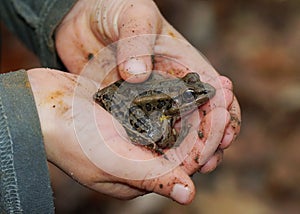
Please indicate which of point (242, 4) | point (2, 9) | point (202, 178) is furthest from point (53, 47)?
point (242, 4)

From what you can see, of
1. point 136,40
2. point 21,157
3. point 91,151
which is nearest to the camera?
point 21,157

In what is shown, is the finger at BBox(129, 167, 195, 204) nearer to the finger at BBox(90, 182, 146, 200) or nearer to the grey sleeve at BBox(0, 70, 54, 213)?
the finger at BBox(90, 182, 146, 200)

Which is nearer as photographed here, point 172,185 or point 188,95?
point 172,185

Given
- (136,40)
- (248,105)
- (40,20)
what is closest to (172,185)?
(136,40)

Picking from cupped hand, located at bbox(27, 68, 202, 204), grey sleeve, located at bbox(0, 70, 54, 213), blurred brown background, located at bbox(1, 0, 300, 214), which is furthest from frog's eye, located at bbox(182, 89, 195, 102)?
blurred brown background, located at bbox(1, 0, 300, 214)

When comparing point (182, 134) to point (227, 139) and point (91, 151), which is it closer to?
point (227, 139)

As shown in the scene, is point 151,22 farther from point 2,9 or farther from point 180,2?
point 180,2

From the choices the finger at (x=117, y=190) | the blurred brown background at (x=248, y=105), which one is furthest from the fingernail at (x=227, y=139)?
the blurred brown background at (x=248, y=105)
